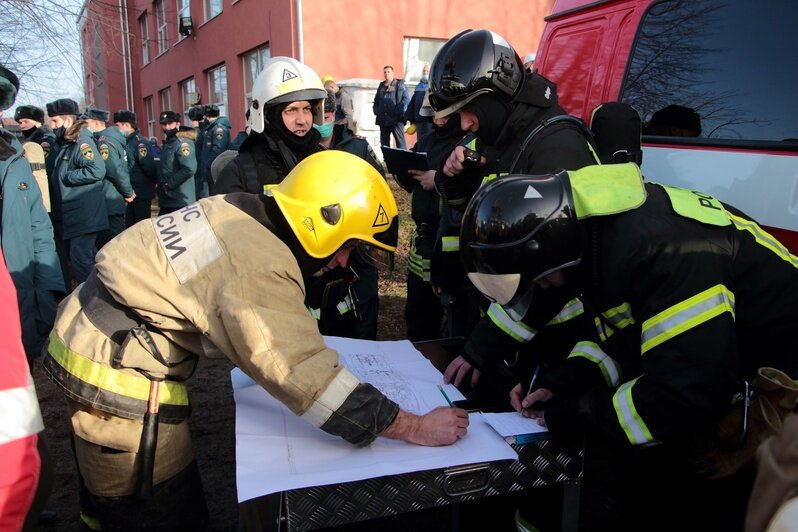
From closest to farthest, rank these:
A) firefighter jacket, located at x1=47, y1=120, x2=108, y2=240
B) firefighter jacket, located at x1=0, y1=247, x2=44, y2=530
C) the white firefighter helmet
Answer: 1. firefighter jacket, located at x1=0, y1=247, x2=44, y2=530
2. the white firefighter helmet
3. firefighter jacket, located at x1=47, y1=120, x2=108, y2=240

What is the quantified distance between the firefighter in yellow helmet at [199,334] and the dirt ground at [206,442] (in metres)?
0.42

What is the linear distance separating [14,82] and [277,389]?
1622mm

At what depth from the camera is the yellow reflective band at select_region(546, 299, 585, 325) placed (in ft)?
7.64

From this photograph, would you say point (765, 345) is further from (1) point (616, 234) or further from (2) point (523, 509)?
(2) point (523, 509)

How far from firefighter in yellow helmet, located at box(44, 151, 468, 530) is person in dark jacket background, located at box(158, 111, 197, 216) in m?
6.67

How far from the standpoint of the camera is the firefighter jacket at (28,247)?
3883 mm

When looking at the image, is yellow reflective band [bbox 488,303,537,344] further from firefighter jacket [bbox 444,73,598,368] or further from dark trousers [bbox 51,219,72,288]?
dark trousers [bbox 51,219,72,288]

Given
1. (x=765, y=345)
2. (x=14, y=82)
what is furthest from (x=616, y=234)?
(x=14, y=82)

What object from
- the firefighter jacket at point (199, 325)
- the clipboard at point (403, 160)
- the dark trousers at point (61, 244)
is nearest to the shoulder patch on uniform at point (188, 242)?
the firefighter jacket at point (199, 325)

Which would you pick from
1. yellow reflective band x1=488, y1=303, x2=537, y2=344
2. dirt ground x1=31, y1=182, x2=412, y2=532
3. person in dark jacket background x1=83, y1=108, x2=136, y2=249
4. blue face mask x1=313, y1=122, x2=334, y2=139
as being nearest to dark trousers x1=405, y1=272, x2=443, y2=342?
dirt ground x1=31, y1=182, x2=412, y2=532

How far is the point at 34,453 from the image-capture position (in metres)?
1.24

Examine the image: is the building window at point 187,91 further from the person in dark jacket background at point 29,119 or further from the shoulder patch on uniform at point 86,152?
the shoulder patch on uniform at point 86,152

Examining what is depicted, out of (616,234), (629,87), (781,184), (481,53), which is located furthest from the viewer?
(629,87)

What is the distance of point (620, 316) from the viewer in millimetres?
1673
